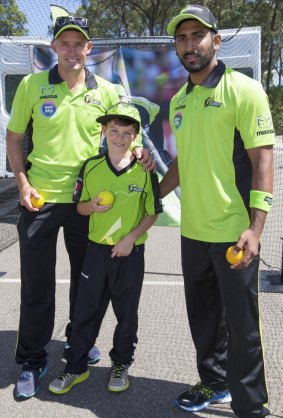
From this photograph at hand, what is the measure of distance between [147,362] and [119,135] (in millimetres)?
1646

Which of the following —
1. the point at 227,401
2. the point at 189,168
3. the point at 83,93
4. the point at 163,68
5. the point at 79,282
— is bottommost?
the point at 227,401

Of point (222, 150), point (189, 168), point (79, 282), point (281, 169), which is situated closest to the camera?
point (222, 150)

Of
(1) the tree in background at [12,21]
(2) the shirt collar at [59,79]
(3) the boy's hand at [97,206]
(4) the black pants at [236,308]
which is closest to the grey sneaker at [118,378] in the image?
(4) the black pants at [236,308]

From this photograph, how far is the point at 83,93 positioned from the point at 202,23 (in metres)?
0.86

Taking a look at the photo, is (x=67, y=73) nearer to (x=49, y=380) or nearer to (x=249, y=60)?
(x=49, y=380)

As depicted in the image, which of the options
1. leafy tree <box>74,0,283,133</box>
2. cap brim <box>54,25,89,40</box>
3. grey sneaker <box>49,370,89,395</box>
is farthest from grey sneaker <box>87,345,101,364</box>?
leafy tree <box>74,0,283,133</box>

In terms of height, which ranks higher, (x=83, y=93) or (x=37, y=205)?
(x=83, y=93)

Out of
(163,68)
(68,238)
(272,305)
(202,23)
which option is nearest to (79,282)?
(68,238)

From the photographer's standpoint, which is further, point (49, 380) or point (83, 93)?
point (49, 380)

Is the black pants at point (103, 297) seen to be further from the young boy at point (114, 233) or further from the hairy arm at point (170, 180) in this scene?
the hairy arm at point (170, 180)

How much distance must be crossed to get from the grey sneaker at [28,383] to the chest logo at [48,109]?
5.29ft

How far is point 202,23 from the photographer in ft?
7.76

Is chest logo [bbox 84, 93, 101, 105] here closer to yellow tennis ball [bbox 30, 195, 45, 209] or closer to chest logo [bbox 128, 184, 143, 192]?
chest logo [bbox 128, 184, 143, 192]

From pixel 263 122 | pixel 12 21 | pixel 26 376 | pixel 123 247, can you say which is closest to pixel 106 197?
pixel 123 247
